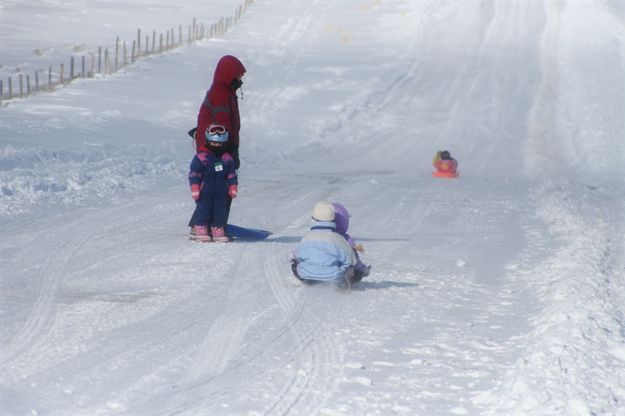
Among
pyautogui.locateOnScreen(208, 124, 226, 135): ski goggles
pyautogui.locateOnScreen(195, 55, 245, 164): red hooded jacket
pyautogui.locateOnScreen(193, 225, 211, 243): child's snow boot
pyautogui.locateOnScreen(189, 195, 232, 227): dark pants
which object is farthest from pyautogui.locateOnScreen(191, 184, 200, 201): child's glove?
pyautogui.locateOnScreen(208, 124, 226, 135): ski goggles

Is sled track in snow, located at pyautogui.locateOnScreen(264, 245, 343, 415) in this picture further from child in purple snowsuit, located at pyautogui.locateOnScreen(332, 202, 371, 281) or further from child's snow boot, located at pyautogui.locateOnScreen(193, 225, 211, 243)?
child's snow boot, located at pyautogui.locateOnScreen(193, 225, 211, 243)

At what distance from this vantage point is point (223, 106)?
1122 centimetres

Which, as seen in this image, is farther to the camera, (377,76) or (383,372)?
(377,76)

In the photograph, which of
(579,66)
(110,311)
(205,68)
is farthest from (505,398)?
(579,66)

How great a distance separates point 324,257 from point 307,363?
2.34 meters

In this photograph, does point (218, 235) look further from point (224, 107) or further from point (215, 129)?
point (224, 107)

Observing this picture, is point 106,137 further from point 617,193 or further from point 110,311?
point 110,311

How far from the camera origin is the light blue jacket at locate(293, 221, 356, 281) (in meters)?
8.62

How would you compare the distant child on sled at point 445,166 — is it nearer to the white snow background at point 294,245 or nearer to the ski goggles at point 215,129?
the white snow background at point 294,245

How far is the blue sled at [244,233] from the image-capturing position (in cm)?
1115

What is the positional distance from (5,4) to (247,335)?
194 feet

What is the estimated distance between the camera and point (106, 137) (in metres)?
19.6

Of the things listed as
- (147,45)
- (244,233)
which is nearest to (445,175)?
(244,233)

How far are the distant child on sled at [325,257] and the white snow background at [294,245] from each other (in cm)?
15
